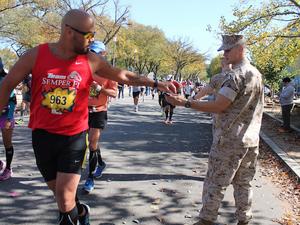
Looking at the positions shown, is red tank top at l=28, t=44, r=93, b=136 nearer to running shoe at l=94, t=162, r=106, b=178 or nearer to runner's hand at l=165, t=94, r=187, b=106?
runner's hand at l=165, t=94, r=187, b=106

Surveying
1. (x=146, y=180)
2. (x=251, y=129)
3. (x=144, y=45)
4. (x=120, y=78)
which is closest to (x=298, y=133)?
(x=146, y=180)

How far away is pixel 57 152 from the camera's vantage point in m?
3.23

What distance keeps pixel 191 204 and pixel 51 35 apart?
37.0 metres

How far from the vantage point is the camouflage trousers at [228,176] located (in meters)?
3.83

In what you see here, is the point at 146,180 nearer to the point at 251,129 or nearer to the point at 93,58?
the point at 251,129

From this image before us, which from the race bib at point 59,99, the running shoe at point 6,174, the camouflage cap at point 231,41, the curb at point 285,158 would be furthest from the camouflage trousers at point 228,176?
the running shoe at point 6,174

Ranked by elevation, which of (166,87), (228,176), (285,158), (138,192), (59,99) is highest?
(166,87)

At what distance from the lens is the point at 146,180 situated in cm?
626

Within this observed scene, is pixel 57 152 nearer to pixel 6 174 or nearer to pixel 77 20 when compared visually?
pixel 77 20

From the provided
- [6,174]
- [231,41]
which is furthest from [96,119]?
[231,41]

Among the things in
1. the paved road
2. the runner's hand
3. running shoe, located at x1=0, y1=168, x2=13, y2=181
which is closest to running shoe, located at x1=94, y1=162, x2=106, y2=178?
the paved road

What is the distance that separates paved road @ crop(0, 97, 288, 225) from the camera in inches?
181

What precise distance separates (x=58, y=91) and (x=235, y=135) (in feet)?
5.53

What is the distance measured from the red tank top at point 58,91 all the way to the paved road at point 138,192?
1585mm
